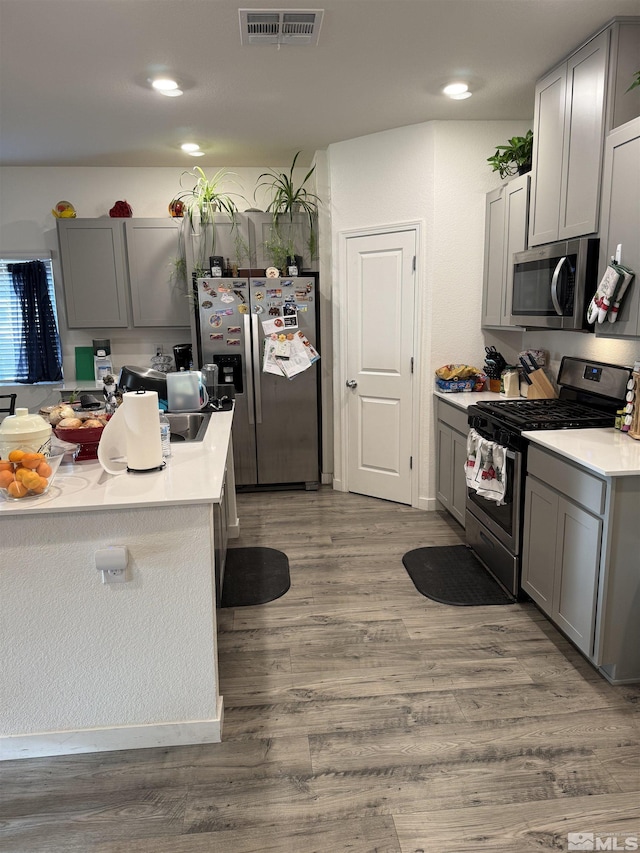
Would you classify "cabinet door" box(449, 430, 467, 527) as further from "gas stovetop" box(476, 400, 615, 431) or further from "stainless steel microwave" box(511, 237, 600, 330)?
"stainless steel microwave" box(511, 237, 600, 330)

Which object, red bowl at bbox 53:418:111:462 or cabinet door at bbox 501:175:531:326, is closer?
red bowl at bbox 53:418:111:462

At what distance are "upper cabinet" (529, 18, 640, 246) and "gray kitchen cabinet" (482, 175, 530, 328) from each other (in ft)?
0.48

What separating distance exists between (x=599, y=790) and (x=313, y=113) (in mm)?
3696

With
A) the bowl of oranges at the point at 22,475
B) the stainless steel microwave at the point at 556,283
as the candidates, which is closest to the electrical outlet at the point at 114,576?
the bowl of oranges at the point at 22,475

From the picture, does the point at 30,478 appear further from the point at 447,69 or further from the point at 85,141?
the point at 85,141

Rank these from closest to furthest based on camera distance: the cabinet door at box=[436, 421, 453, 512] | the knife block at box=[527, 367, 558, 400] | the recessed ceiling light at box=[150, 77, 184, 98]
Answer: the recessed ceiling light at box=[150, 77, 184, 98] < the knife block at box=[527, 367, 558, 400] < the cabinet door at box=[436, 421, 453, 512]

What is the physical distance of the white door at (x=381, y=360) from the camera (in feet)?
14.0

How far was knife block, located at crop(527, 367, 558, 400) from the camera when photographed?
12.0ft

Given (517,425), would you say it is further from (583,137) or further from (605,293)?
(583,137)

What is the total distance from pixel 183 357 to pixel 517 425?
3.09 metres

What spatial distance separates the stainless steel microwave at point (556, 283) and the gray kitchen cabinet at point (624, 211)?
94 millimetres

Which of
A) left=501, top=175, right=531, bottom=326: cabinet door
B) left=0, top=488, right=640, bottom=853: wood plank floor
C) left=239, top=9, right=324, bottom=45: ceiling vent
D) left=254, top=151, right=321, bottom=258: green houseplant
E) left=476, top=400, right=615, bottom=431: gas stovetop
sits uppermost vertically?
left=239, top=9, right=324, bottom=45: ceiling vent

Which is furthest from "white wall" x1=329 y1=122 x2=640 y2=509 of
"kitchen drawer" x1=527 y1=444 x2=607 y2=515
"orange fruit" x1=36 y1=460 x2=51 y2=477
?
"orange fruit" x1=36 y1=460 x2=51 y2=477

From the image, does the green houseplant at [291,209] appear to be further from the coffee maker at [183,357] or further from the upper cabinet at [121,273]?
the coffee maker at [183,357]
